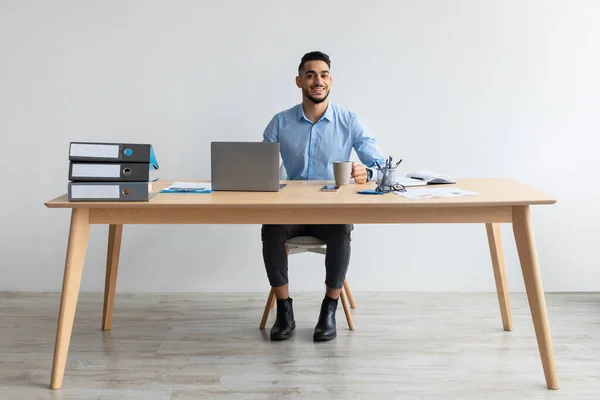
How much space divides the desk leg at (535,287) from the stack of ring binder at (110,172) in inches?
52.4

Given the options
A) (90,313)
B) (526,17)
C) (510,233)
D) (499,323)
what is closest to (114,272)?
(90,313)

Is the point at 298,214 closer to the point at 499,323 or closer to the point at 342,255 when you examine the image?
the point at 342,255

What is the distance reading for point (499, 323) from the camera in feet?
10.7

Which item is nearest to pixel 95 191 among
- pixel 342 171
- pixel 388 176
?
pixel 342 171

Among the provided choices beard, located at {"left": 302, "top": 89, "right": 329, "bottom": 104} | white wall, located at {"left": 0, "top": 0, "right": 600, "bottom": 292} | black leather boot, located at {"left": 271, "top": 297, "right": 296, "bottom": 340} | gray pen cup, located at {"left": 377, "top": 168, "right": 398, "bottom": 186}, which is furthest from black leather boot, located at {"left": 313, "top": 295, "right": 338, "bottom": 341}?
beard, located at {"left": 302, "top": 89, "right": 329, "bottom": 104}

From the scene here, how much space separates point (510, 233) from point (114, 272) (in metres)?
2.12

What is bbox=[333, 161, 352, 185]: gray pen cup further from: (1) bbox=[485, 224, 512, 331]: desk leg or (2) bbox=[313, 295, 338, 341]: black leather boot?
(1) bbox=[485, 224, 512, 331]: desk leg

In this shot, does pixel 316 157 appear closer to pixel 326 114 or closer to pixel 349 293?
pixel 326 114

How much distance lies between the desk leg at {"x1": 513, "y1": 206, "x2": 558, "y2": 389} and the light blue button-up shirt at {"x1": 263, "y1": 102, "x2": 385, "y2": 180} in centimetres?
96

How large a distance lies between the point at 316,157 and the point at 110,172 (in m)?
1.15

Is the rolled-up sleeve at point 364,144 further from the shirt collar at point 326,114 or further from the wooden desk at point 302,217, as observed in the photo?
the wooden desk at point 302,217

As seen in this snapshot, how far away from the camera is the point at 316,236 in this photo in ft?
10.1

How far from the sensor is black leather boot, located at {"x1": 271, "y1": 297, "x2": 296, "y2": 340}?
3027mm

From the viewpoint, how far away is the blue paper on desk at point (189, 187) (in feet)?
8.86
